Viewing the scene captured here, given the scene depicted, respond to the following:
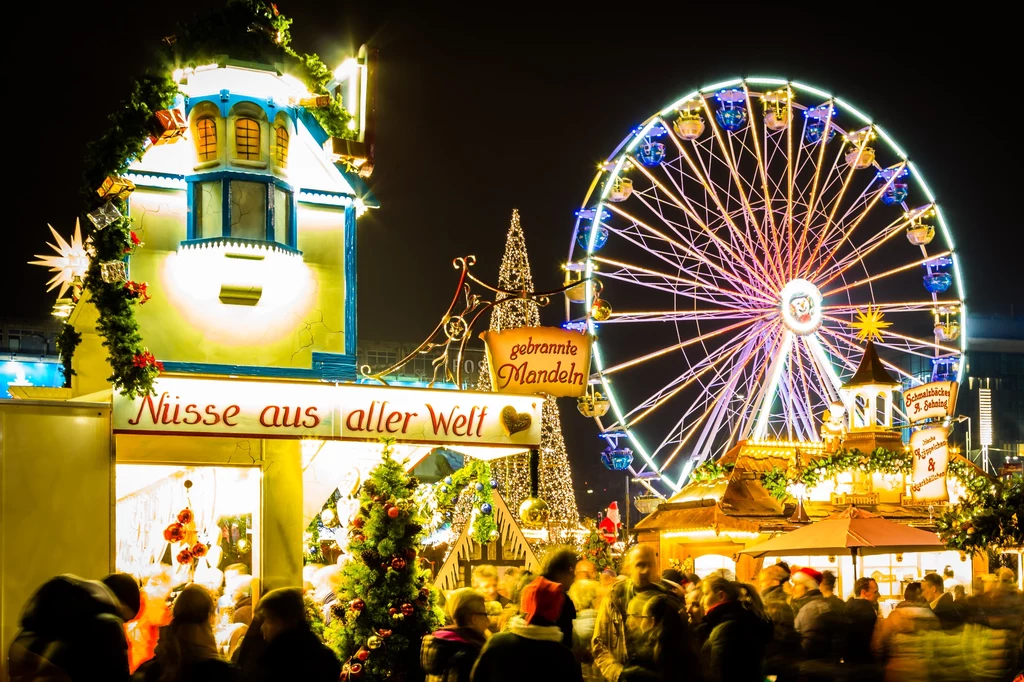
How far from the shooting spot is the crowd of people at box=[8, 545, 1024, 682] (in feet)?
16.8

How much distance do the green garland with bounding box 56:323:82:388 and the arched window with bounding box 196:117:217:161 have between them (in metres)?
2.23

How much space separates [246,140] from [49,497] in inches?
161

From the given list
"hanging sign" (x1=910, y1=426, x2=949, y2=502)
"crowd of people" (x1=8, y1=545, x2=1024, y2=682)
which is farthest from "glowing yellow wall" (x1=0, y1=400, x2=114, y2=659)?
"hanging sign" (x1=910, y1=426, x2=949, y2=502)

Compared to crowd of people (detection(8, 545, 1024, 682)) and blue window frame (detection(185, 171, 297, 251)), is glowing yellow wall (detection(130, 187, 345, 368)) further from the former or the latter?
crowd of people (detection(8, 545, 1024, 682))

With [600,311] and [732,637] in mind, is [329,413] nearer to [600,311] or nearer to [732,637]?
[600,311]

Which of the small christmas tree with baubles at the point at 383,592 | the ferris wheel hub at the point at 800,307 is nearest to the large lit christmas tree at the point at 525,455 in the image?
the ferris wheel hub at the point at 800,307

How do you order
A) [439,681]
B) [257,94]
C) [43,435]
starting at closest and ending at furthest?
[439,681], [43,435], [257,94]

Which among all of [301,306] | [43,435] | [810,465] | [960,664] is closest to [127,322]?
[43,435]

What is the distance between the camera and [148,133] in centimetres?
1132

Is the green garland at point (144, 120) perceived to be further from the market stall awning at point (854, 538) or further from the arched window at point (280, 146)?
the market stall awning at point (854, 538)

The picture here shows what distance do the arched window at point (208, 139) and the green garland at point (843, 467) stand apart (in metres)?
14.8

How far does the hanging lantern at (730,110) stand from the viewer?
1064 inches

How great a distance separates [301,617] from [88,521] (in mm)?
→ 5008

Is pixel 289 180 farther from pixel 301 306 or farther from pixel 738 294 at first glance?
pixel 738 294
